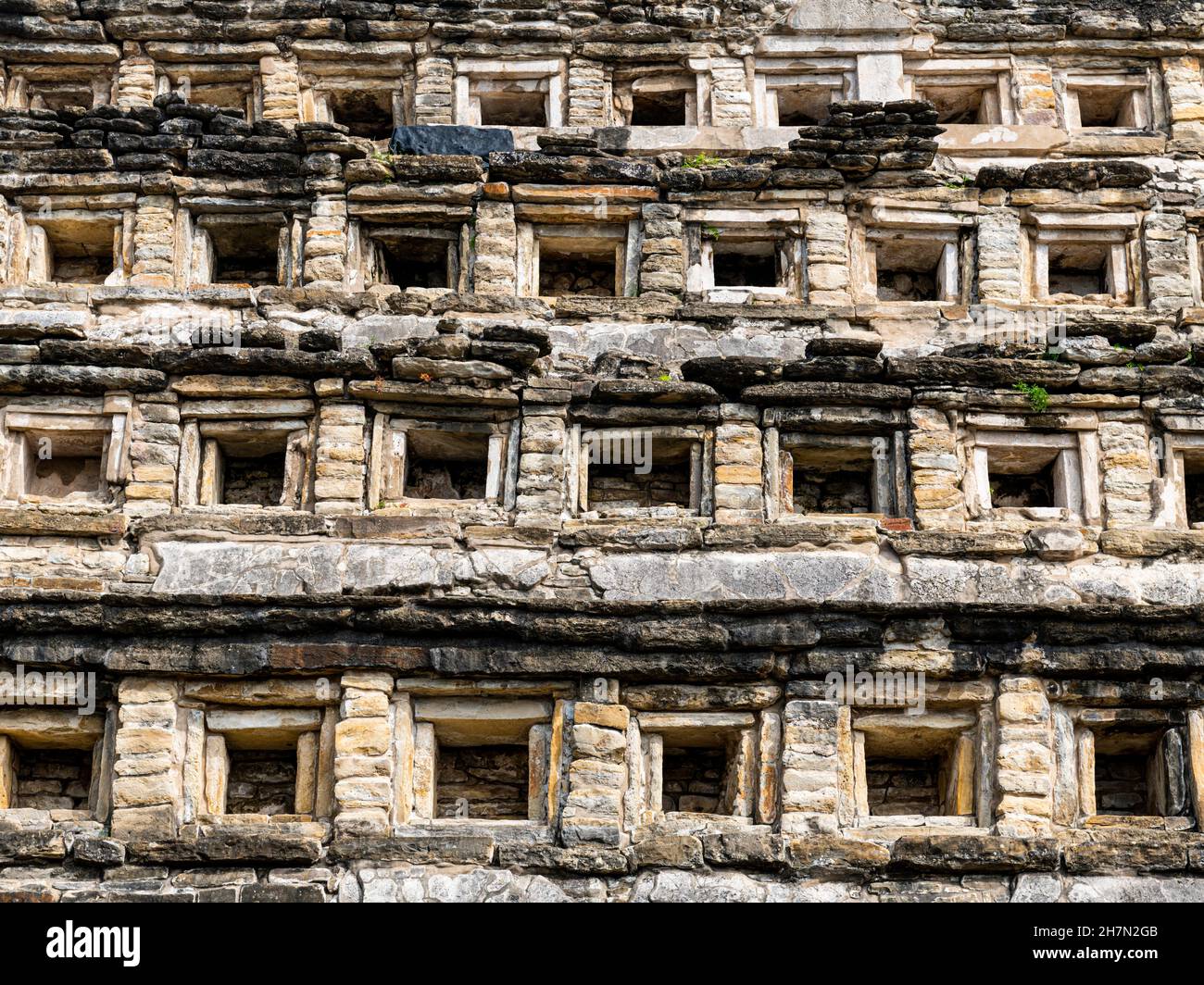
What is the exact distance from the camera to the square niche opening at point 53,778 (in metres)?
15.6

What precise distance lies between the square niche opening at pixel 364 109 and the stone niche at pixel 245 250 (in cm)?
192

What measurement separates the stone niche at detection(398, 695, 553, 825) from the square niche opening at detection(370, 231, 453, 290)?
465 centimetres

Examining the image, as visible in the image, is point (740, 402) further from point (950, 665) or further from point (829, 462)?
point (950, 665)

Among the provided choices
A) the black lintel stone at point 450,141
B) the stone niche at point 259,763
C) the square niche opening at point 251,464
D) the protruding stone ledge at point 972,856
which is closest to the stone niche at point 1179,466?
the protruding stone ledge at point 972,856

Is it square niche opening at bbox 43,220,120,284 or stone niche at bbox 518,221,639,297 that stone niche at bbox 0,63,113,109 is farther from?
stone niche at bbox 518,221,639,297

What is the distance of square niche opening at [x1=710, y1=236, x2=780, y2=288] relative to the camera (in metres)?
18.0

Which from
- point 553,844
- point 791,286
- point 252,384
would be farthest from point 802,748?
point 252,384

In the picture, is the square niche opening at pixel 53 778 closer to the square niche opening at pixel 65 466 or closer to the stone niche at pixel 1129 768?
the square niche opening at pixel 65 466

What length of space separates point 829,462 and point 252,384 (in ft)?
17.8

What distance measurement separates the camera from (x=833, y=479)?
16812 millimetres

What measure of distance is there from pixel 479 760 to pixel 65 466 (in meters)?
4.92

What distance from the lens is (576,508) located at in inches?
637

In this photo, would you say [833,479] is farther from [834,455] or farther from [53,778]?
[53,778]

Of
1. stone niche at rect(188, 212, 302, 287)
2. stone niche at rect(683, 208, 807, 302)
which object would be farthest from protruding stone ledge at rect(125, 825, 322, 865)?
stone niche at rect(683, 208, 807, 302)
